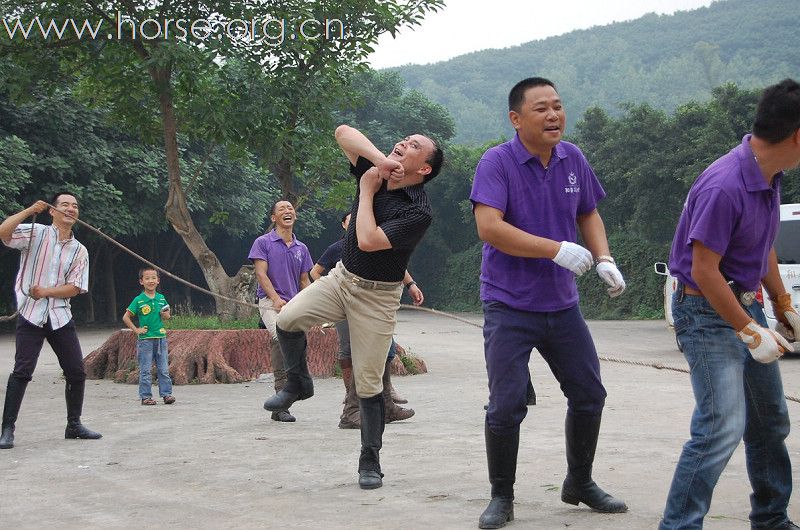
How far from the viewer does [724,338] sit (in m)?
3.97

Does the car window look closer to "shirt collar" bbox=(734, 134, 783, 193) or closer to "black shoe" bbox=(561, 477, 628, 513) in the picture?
"black shoe" bbox=(561, 477, 628, 513)

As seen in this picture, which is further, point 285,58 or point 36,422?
point 285,58

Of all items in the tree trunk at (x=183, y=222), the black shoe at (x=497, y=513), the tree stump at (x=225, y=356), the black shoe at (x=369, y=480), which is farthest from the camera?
the tree trunk at (x=183, y=222)

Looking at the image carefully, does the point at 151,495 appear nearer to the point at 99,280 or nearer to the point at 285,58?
the point at 285,58

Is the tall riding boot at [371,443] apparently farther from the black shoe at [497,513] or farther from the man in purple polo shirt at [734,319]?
the man in purple polo shirt at [734,319]

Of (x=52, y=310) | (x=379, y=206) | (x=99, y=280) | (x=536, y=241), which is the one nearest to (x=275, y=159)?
(x=52, y=310)

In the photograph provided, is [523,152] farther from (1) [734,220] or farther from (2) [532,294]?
(1) [734,220]

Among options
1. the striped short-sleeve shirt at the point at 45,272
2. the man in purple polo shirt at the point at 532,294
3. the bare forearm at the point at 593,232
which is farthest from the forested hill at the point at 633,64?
the man in purple polo shirt at the point at 532,294

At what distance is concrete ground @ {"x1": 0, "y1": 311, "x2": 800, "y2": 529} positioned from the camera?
4.85m

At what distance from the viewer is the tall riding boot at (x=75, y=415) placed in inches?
305

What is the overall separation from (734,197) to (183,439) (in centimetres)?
487

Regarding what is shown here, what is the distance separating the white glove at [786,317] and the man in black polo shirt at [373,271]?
197 centimetres

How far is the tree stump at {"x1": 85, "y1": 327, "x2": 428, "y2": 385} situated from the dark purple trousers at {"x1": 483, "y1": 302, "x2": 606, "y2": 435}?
8.07 metres

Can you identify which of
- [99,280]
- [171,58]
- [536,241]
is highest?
[171,58]
